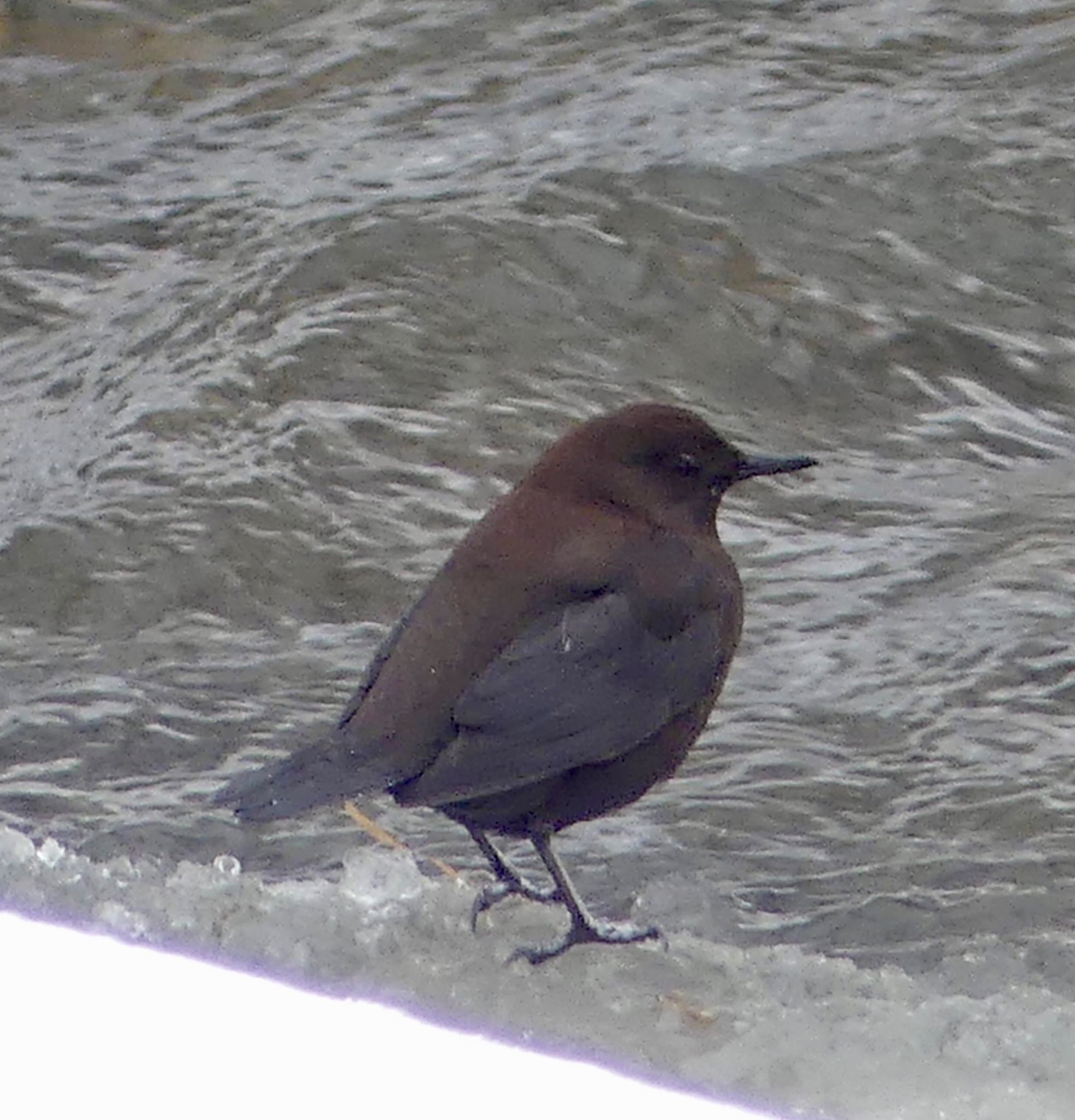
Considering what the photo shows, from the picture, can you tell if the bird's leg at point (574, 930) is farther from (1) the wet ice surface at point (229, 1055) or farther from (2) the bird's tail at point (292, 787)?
(1) the wet ice surface at point (229, 1055)

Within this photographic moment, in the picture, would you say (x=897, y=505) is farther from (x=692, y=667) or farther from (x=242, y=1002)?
(x=242, y=1002)

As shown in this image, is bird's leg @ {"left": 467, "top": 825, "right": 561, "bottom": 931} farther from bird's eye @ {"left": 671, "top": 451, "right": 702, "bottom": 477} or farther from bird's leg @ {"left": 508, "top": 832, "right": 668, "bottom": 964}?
bird's eye @ {"left": 671, "top": 451, "right": 702, "bottom": 477}

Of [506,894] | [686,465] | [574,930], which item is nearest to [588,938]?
[574,930]

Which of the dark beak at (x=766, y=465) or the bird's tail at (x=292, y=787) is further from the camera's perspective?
the dark beak at (x=766, y=465)

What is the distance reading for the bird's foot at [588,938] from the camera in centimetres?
278

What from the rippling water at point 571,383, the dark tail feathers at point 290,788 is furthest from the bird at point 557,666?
the rippling water at point 571,383

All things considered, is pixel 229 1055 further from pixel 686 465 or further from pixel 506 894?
pixel 686 465

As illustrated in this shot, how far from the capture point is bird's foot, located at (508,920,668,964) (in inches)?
109

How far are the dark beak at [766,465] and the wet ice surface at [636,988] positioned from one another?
67cm

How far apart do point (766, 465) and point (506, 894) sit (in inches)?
27.8

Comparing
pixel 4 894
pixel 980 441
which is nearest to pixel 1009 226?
pixel 980 441

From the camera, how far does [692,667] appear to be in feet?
9.99

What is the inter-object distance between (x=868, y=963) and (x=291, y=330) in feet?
7.48

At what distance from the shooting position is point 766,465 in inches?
130
